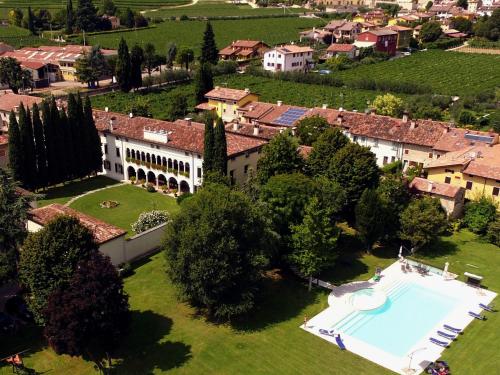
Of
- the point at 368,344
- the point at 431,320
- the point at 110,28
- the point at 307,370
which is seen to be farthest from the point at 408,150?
the point at 110,28

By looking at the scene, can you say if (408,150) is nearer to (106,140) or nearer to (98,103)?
(106,140)

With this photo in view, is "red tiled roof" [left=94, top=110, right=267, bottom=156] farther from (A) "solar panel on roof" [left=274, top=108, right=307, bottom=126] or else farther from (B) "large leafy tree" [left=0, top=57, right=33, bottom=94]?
(B) "large leafy tree" [left=0, top=57, right=33, bottom=94]

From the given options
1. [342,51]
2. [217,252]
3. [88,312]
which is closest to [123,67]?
[342,51]

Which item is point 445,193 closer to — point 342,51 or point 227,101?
point 227,101

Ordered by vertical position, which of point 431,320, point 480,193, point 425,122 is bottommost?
point 431,320

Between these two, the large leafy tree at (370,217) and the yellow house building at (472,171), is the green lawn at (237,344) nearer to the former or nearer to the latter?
the large leafy tree at (370,217)

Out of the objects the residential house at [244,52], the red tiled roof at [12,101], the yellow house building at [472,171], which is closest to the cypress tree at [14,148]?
Answer: the red tiled roof at [12,101]
